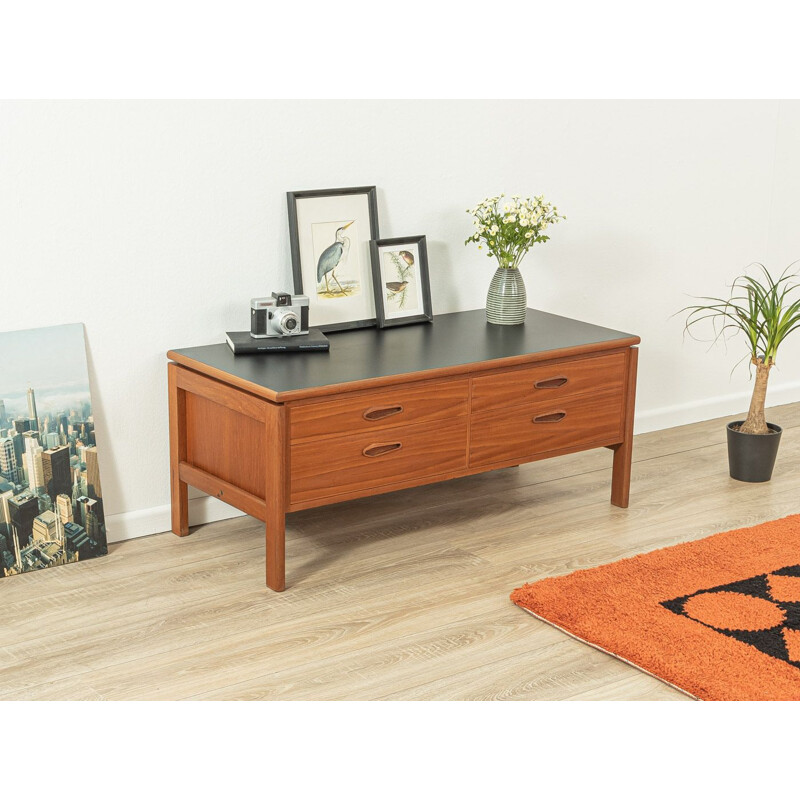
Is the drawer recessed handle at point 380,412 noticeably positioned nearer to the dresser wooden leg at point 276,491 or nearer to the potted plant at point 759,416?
the dresser wooden leg at point 276,491

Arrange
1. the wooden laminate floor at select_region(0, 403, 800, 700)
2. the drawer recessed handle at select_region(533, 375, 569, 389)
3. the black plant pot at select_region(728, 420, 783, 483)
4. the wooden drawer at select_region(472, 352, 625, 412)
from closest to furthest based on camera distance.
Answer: the wooden laminate floor at select_region(0, 403, 800, 700), the wooden drawer at select_region(472, 352, 625, 412), the drawer recessed handle at select_region(533, 375, 569, 389), the black plant pot at select_region(728, 420, 783, 483)

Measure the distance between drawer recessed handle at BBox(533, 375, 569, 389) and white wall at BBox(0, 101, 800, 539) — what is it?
1.90ft

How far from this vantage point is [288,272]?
3.24 metres

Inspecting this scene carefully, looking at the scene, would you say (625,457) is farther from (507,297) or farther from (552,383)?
(507,297)

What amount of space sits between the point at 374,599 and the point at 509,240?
3.96ft

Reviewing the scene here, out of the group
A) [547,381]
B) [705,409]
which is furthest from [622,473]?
[705,409]

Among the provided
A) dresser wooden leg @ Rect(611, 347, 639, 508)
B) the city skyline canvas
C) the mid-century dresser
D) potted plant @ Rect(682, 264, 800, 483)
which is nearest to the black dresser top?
the mid-century dresser

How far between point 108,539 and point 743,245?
2.67 m

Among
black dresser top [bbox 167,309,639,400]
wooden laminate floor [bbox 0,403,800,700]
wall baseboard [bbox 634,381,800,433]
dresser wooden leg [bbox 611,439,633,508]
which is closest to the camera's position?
wooden laminate floor [bbox 0,403,800,700]

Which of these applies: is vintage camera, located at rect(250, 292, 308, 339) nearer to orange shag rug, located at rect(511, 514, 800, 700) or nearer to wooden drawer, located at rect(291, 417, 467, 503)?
wooden drawer, located at rect(291, 417, 467, 503)

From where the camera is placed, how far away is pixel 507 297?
133 inches

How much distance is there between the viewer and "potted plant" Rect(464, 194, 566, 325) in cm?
333

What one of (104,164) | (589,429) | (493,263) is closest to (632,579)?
(589,429)

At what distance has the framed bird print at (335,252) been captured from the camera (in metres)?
3.19
